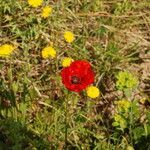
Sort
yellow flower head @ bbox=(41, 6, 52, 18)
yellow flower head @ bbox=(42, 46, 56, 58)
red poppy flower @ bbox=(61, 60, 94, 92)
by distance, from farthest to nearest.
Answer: yellow flower head @ bbox=(41, 6, 52, 18)
yellow flower head @ bbox=(42, 46, 56, 58)
red poppy flower @ bbox=(61, 60, 94, 92)

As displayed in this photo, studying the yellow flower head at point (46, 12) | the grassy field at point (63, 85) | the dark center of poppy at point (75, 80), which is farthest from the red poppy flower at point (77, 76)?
the yellow flower head at point (46, 12)

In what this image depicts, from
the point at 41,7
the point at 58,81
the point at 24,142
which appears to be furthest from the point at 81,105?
the point at 41,7

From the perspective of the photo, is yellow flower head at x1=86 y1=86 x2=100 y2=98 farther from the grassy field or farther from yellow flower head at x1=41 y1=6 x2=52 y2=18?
yellow flower head at x1=41 y1=6 x2=52 y2=18

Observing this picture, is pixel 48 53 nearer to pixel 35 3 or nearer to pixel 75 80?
pixel 35 3

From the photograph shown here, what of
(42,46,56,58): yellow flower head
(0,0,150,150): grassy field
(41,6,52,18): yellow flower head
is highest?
(41,6,52,18): yellow flower head

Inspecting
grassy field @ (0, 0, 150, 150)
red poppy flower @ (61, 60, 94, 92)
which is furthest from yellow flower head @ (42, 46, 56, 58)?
red poppy flower @ (61, 60, 94, 92)

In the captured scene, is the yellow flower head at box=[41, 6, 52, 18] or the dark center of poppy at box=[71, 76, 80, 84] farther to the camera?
the yellow flower head at box=[41, 6, 52, 18]

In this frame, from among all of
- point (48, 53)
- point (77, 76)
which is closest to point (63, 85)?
point (48, 53)
